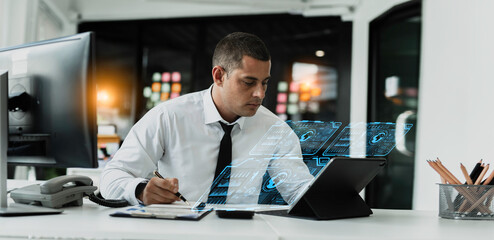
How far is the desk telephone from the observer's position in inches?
52.6

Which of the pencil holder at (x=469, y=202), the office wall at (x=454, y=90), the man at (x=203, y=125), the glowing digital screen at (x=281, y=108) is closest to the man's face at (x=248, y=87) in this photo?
the man at (x=203, y=125)

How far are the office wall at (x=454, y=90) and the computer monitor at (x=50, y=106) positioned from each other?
243cm

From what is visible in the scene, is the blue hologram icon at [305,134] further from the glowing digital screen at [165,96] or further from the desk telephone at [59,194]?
the glowing digital screen at [165,96]

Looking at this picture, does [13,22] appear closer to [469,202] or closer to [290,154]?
[290,154]

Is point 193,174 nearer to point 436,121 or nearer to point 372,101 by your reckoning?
point 436,121

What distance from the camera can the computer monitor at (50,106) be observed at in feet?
4.27

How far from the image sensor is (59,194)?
135 centimetres

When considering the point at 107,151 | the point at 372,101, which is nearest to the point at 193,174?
the point at 107,151

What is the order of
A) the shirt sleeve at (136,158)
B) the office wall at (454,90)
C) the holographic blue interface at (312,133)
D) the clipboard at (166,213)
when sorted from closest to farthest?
the clipboard at (166,213), the holographic blue interface at (312,133), the shirt sleeve at (136,158), the office wall at (454,90)

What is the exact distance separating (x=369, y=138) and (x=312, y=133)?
16 cm

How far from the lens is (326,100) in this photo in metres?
6.05

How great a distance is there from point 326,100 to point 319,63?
1.53 ft

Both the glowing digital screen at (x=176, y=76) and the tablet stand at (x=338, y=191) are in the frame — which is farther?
the glowing digital screen at (x=176, y=76)

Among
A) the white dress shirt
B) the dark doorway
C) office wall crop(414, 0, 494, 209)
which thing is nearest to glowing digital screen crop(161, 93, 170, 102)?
the dark doorway
